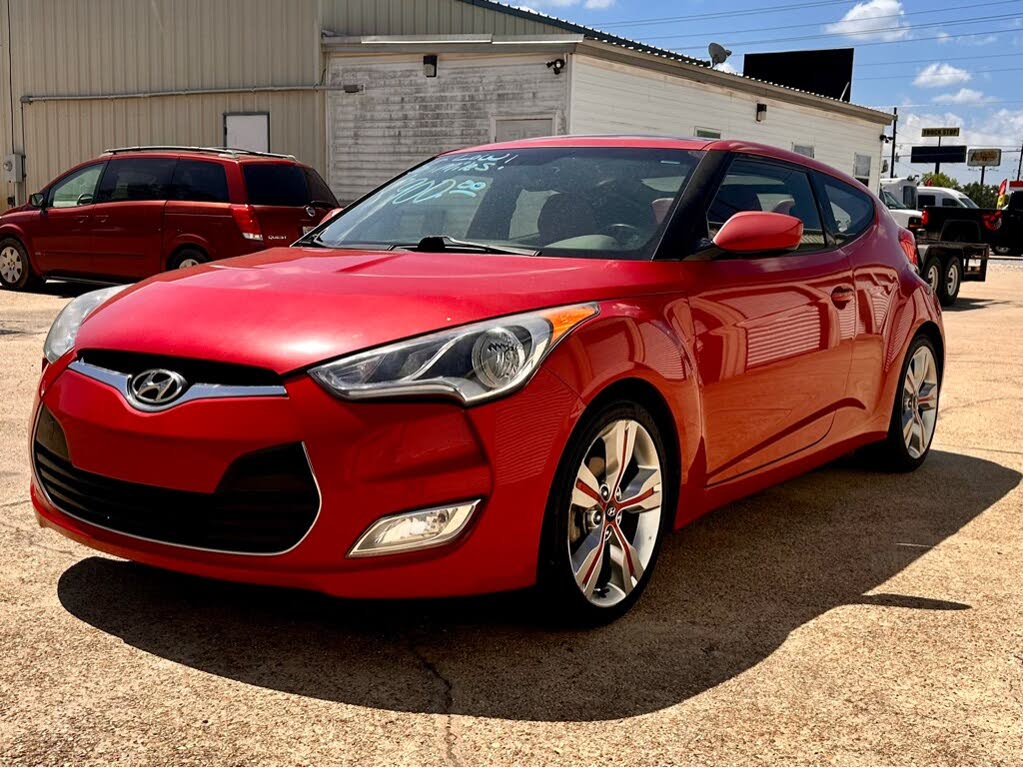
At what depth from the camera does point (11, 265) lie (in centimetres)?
1521

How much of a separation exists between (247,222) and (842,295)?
9.04 metres

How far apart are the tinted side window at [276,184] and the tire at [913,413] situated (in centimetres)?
870

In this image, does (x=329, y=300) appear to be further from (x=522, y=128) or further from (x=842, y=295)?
(x=522, y=128)

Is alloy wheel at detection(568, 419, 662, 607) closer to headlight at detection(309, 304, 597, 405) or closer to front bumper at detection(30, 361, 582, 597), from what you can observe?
front bumper at detection(30, 361, 582, 597)

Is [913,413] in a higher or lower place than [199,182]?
lower

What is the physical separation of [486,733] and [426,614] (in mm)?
805

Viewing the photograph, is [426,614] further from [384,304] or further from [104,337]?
[104,337]

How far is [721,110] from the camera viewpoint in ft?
69.0

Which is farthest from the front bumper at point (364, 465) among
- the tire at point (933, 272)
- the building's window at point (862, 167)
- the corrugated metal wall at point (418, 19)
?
the building's window at point (862, 167)

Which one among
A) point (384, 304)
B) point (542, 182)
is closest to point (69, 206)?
point (542, 182)

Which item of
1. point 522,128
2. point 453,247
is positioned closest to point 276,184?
point 522,128

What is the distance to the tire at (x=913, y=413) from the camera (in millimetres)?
5633

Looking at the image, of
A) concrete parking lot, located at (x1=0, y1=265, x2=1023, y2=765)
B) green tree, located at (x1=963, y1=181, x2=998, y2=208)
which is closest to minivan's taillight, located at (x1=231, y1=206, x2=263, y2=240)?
concrete parking lot, located at (x1=0, y1=265, x2=1023, y2=765)

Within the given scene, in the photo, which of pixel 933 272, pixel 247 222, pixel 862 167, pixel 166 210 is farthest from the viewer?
pixel 862 167
